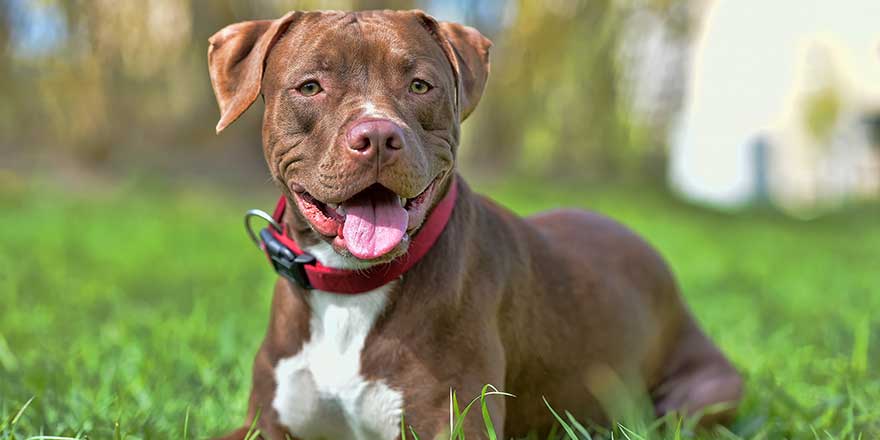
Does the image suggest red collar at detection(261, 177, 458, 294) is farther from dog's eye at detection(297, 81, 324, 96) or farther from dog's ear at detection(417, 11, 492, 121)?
dog's eye at detection(297, 81, 324, 96)

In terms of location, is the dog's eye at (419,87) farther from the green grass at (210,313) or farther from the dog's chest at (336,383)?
the green grass at (210,313)

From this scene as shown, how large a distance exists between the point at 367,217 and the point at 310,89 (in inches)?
13.5

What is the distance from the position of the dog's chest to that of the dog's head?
0.20 m

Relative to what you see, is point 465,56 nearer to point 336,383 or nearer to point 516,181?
point 336,383

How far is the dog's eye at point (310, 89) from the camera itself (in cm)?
229

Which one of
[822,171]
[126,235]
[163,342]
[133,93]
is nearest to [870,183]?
[822,171]

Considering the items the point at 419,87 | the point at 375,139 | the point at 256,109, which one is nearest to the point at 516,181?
the point at 256,109

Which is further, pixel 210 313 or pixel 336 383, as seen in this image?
pixel 210 313

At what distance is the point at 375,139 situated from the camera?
2086 mm

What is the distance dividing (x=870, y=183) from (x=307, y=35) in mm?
17742

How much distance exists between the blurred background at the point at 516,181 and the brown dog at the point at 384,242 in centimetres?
42

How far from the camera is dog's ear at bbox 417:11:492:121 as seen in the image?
8.04 ft

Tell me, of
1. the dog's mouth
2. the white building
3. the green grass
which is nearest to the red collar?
the dog's mouth

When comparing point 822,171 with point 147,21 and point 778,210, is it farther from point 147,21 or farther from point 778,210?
point 147,21
